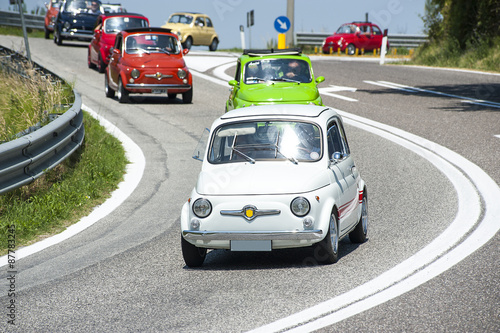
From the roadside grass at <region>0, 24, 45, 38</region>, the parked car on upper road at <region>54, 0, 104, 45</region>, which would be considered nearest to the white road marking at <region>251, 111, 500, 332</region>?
the parked car on upper road at <region>54, 0, 104, 45</region>

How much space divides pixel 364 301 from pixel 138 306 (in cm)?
175

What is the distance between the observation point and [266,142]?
24.5 ft

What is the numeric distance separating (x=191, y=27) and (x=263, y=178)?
1302 inches

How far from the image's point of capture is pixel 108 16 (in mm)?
25844

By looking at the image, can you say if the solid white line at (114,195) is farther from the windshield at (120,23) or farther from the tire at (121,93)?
the windshield at (120,23)

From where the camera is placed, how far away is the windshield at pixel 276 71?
14.8m

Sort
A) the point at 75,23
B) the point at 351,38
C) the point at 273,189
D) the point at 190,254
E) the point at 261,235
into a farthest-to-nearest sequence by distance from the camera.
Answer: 1. the point at 351,38
2. the point at 75,23
3. the point at 190,254
4. the point at 273,189
5. the point at 261,235

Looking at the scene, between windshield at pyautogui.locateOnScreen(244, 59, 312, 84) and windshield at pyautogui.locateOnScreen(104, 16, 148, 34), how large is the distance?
36.8 ft

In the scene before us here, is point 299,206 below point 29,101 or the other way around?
the other way around

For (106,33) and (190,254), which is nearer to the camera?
(190,254)

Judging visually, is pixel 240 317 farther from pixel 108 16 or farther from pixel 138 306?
pixel 108 16

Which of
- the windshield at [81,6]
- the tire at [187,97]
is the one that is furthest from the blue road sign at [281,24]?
the windshield at [81,6]

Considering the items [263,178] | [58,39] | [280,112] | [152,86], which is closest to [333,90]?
[152,86]

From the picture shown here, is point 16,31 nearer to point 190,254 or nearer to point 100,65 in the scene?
point 100,65
